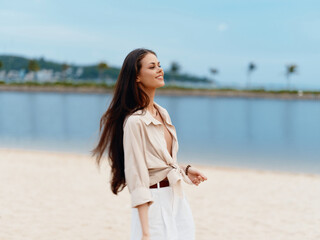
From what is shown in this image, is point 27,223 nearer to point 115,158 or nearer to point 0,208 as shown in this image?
point 0,208

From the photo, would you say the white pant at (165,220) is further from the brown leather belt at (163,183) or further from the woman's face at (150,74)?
the woman's face at (150,74)

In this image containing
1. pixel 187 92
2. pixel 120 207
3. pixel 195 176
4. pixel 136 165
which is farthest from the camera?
pixel 187 92

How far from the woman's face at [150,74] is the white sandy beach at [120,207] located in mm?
3533

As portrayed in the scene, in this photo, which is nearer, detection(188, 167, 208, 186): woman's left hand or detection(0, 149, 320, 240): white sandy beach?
detection(188, 167, 208, 186): woman's left hand

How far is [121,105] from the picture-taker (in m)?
2.02

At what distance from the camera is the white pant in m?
1.98

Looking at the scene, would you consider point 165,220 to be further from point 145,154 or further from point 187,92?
point 187,92

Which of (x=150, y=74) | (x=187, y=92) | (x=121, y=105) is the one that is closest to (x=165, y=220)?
(x=121, y=105)

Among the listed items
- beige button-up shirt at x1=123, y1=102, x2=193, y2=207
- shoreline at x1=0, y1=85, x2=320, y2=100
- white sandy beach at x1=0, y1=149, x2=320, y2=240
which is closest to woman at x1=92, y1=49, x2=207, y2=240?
beige button-up shirt at x1=123, y1=102, x2=193, y2=207

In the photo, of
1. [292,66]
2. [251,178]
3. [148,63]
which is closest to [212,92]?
[292,66]

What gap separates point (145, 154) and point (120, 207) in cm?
493

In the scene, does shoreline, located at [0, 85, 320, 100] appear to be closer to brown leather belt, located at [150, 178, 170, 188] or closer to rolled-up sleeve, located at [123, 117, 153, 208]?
brown leather belt, located at [150, 178, 170, 188]

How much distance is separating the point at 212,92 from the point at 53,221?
96726 millimetres

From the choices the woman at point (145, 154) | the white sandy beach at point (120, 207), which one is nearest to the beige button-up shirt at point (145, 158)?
the woman at point (145, 154)
